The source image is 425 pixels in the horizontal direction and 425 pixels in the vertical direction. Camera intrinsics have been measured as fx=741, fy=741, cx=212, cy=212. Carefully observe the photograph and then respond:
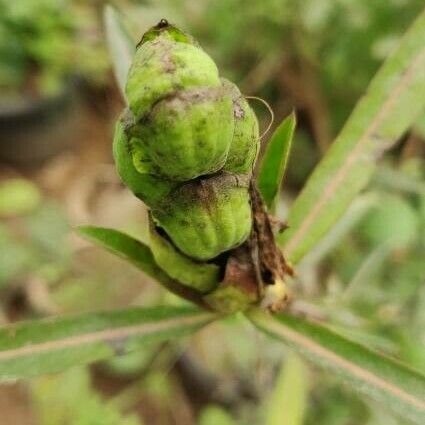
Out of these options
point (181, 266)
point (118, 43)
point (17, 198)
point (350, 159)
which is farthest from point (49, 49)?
point (181, 266)

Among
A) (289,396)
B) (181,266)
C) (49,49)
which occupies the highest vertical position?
(181,266)

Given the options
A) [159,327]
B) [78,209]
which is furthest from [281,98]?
[159,327]

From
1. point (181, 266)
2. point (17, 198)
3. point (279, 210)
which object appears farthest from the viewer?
point (17, 198)

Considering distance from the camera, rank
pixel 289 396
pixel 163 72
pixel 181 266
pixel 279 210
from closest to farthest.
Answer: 1. pixel 163 72
2. pixel 181 266
3. pixel 289 396
4. pixel 279 210

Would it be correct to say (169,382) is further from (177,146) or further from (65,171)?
(177,146)

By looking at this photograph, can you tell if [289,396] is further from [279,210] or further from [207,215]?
[207,215]

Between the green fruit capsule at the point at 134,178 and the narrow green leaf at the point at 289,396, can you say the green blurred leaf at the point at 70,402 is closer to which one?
the narrow green leaf at the point at 289,396
